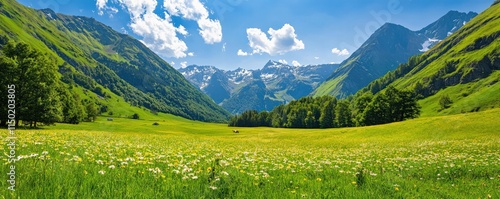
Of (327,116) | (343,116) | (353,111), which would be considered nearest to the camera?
(343,116)

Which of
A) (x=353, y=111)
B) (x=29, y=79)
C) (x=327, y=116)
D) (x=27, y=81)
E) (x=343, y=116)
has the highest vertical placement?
(x=29, y=79)

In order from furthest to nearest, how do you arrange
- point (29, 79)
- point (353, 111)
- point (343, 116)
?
point (353, 111) < point (343, 116) < point (29, 79)

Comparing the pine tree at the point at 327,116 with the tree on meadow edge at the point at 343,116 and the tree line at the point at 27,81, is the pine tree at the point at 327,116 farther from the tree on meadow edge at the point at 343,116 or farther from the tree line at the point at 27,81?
the tree line at the point at 27,81

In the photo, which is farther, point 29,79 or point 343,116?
point 343,116

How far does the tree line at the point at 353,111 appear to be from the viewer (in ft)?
360

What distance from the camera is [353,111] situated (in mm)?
155875

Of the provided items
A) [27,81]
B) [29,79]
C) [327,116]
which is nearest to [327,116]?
[327,116]

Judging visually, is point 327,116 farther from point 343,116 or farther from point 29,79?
point 29,79

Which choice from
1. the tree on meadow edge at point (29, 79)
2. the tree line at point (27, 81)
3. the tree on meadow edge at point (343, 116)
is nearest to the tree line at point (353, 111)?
→ the tree on meadow edge at point (343, 116)

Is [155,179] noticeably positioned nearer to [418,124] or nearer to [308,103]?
[418,124]

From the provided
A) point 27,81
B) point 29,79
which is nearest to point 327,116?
point 29,79

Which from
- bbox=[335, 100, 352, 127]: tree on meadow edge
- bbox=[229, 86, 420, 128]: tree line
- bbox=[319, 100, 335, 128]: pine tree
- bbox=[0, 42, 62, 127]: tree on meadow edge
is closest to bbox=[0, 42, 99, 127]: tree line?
bbox=[0, 42, 62, 127]: tree on meadow edge

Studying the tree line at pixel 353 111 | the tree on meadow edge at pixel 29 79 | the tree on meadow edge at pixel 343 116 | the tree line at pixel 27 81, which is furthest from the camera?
the tree on meadow edge at pixel 343 116

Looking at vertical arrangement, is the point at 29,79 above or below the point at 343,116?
above
